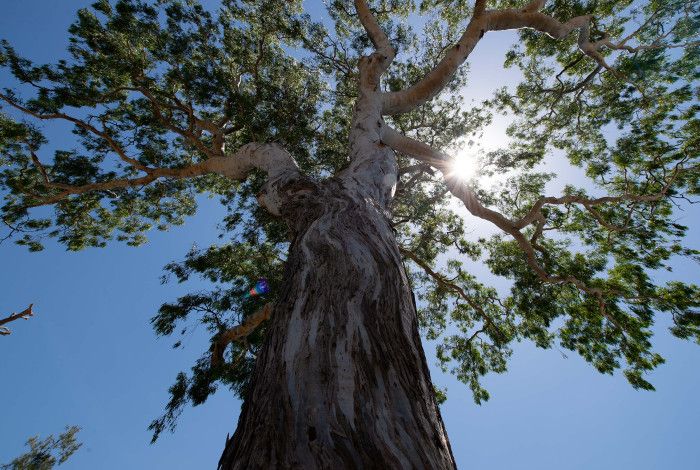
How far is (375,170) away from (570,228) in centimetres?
Answer: 528

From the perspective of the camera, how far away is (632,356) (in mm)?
5652

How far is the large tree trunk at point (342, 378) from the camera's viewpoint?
3.09 ft

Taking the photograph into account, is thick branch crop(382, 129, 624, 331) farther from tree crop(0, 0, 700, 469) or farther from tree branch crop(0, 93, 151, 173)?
tree branch crop(0, 93, 151, 173)

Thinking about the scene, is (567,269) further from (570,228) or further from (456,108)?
(456,108)

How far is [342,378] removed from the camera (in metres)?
1.12

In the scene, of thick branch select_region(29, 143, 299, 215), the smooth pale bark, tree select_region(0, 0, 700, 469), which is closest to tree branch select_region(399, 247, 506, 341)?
tree select_region(0, 0, 700, 469)

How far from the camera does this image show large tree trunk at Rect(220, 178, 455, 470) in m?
0.94

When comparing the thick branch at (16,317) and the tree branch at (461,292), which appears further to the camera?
the tree branch at (461,292)

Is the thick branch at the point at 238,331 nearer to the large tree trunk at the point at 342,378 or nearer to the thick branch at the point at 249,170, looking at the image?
the thick branch at the point at 249,170

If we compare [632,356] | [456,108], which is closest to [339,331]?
[632,356]

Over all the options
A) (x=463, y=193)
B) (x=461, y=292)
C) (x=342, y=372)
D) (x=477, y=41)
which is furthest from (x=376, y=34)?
(x=342, y=372)

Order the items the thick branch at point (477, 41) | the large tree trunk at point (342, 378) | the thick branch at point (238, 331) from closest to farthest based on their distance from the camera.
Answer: the large tree trunk at point (342, 378) < the thick branch at point (238, 331) < the thick branch at point (477, 41)

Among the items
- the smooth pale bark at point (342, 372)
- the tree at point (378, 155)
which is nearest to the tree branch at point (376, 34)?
the tree at point (378, 155)

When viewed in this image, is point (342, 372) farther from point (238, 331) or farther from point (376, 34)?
point (376, 34)
